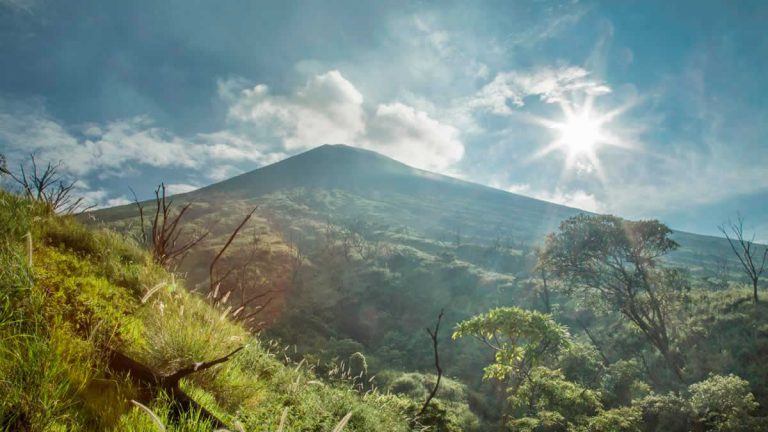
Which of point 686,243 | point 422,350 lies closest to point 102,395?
point 422,350

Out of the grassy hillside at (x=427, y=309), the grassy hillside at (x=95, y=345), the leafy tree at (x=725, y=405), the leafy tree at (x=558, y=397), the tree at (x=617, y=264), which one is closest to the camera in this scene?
the grassy hillside at (x=95, y=345)

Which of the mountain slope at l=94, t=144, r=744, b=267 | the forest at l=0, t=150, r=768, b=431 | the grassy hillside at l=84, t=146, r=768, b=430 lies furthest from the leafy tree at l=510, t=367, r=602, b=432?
the mountain slope at l=94, t=144, r=744, b=267

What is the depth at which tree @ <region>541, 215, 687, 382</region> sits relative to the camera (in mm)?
25562

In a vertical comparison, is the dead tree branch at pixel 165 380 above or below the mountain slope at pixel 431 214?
below

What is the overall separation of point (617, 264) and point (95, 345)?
30205 millimetres

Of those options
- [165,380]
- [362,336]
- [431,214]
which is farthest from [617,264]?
[431,214]

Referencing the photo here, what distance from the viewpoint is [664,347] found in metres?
24.6

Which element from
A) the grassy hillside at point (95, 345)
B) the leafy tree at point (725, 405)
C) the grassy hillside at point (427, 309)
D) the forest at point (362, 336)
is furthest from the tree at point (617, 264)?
the grassy hillside at point (95, 345)

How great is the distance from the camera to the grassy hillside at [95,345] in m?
2.12

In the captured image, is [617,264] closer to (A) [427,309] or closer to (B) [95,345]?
(B) [95,345]

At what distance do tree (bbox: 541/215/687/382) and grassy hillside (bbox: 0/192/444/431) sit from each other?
25.7m

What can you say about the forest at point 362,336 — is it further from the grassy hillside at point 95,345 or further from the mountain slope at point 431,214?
the mountain slope at point 431,214

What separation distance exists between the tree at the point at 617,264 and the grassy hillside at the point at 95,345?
2574 centimetres

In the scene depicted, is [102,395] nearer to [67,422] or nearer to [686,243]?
[67,422]
